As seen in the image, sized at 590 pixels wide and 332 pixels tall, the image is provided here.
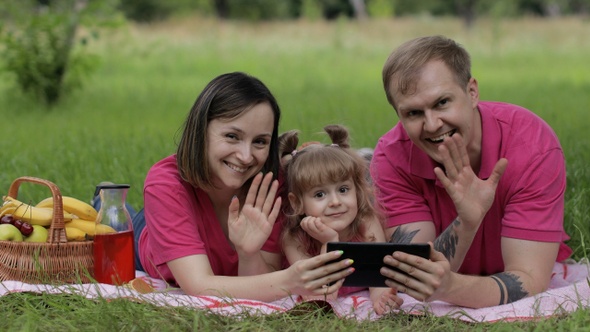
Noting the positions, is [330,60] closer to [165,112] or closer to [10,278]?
[165,112]

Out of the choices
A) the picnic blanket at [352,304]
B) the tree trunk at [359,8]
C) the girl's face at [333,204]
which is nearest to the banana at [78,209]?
the picnic blanket at [352,304]

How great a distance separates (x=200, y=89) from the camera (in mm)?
15047

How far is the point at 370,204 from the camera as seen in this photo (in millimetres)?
4430

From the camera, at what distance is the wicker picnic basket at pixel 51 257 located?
4363 millimetres

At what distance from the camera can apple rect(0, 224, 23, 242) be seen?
14.6 ft

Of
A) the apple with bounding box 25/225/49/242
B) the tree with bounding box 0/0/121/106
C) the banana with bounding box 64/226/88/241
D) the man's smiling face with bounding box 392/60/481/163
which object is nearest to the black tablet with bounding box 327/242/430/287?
the man's smiling face with bounding box 392/60/481/163

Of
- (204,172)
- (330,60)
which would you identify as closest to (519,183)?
(204,172)

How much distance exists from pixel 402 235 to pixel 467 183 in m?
0.71

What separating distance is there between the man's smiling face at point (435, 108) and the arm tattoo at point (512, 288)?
0.64 metres

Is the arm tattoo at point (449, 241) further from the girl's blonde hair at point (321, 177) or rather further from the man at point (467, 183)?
the girl's blonde hair at point (321, 177)

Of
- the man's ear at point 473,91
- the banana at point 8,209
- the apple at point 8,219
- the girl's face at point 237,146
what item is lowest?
the apple at point 8,219

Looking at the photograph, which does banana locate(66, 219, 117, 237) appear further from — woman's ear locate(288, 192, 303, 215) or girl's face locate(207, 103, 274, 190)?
woman's ear locate(288, 192, 303, 215)

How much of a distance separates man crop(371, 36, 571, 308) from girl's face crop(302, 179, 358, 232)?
0.27 m

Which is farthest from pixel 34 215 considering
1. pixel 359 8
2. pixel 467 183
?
pixel 359 8
